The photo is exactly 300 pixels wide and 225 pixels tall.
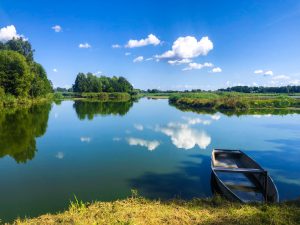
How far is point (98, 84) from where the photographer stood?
112062 millimetres

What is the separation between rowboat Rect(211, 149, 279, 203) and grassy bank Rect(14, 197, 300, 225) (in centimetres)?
64

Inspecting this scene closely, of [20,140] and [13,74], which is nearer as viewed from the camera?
[20,140]

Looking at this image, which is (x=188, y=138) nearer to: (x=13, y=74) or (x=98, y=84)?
(x=13, y=74)

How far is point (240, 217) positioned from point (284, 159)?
9.77 m

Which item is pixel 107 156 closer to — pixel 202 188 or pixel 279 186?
pixel 202 188

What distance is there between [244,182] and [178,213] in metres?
4.64

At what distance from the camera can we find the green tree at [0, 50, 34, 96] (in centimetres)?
4906

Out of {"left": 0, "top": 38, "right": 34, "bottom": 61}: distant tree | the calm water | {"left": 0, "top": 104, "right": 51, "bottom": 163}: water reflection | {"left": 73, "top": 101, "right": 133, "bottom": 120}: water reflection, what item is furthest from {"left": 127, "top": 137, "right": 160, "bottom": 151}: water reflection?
{"left": 0, "top": 38, "right": 34, "bottom": 61}: distant tree

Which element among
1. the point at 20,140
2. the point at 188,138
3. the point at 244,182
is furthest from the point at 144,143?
the point at 20,140

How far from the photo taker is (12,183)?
10.4 metres

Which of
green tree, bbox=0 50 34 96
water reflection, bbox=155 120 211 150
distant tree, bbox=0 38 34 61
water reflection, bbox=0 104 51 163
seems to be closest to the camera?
water reflection, bbox=0 104 51 163

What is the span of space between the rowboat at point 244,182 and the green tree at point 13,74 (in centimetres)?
4745

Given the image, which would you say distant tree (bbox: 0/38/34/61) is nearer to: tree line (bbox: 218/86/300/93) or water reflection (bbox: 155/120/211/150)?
water reflection (bbox: 155/120/211/150)

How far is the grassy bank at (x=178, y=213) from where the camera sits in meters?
6.33
